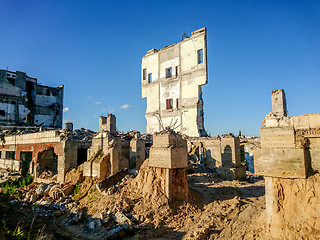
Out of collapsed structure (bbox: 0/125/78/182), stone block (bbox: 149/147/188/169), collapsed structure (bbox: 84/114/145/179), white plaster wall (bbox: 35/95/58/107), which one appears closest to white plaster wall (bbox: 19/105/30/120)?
white plaster wall (bbox: 35/95/58/107)

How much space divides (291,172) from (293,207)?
2.24 ft

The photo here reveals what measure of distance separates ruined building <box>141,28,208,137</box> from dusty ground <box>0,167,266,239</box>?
12.9 m

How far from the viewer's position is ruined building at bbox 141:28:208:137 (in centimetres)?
2209

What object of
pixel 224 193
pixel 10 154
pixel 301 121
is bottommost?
pixel 224 193

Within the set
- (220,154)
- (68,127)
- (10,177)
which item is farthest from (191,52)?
(10,177)

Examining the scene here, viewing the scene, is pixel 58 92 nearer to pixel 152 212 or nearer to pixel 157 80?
pixel 157 80

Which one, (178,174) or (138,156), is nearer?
(178,174)

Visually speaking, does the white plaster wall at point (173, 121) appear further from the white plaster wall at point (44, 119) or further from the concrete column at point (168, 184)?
the white plaster wall at point (44, 119)

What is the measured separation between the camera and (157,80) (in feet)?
85.9

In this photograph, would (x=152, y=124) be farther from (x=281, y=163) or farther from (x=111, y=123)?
(x=281, y=163)

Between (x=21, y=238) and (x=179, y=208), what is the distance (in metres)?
4.70

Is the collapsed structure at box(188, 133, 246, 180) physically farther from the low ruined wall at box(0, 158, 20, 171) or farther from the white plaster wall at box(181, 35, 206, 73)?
the low ruined wall at box(0, 158, 20, 171)

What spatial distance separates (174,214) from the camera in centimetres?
746

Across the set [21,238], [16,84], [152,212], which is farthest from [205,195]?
[16,84]
